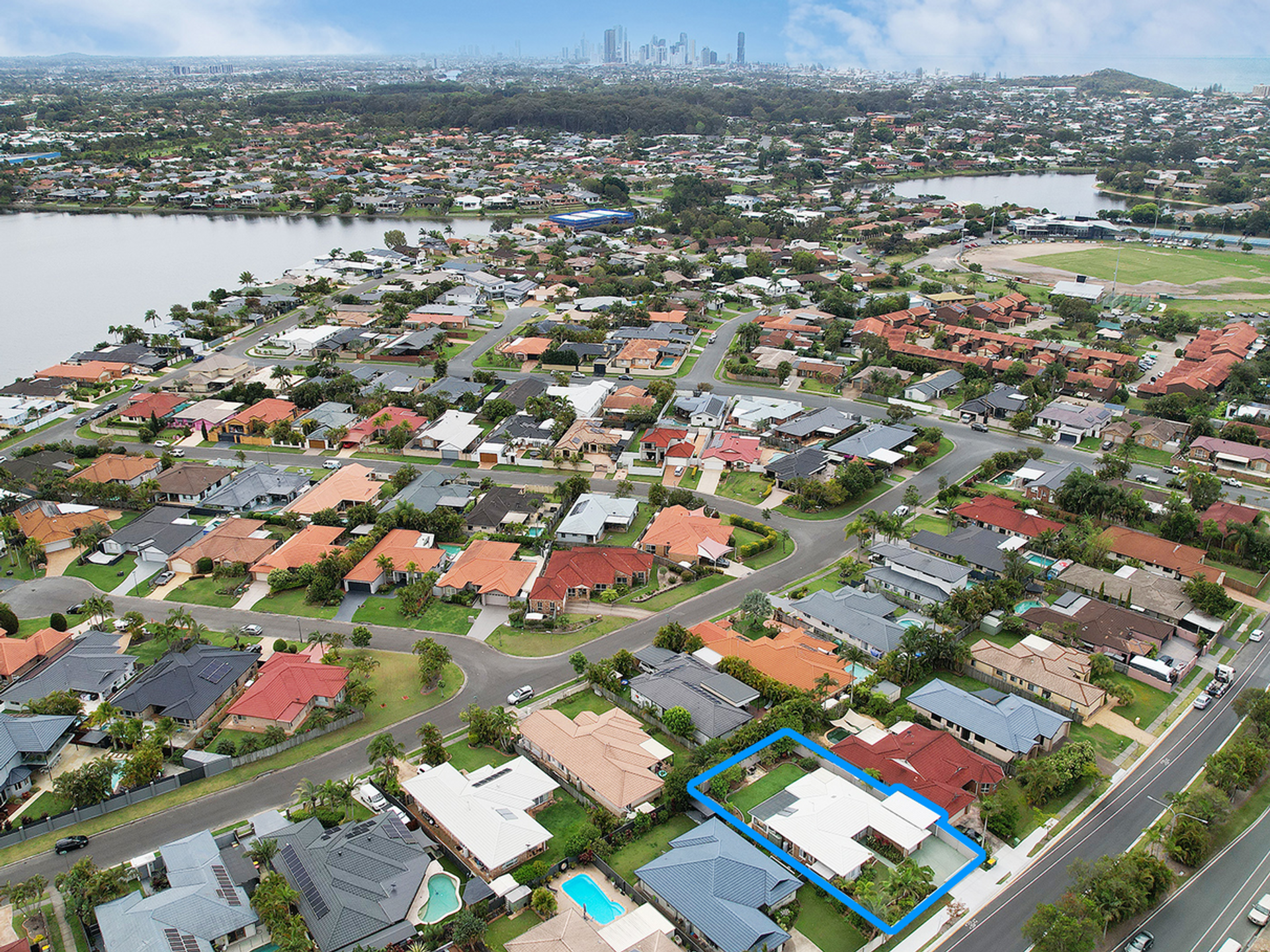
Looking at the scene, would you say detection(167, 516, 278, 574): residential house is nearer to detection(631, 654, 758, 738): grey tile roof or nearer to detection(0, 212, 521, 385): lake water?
detection(631, 654, 758, 738): grey tile roof

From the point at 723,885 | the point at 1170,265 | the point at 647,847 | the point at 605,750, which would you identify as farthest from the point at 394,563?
the point at 1170,265

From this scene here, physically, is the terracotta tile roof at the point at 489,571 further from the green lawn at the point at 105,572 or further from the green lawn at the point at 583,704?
the green lawn at the point at 105,572

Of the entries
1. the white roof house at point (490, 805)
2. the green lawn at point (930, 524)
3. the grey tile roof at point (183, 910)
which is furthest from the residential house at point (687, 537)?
the grey tile roof at point (183, 910)

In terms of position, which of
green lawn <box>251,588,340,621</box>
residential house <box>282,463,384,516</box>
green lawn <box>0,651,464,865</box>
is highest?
residential house <box>282,463,384,516</box>

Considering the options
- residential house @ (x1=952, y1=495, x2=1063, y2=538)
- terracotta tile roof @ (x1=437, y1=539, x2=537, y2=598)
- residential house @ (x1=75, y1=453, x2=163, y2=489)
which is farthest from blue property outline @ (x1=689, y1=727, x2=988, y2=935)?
residential house @ (x1=75, y1=453, x2=163, y2=489)

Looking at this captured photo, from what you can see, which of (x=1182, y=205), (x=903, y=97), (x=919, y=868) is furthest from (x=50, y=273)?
(x=903, y=97)
